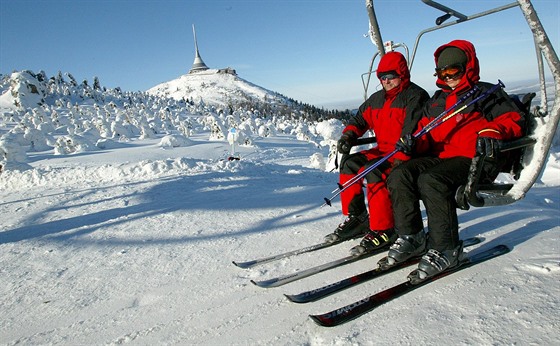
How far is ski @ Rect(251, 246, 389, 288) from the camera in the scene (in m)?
2.05

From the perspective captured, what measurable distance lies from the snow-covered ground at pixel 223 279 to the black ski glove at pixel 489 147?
2.29ft

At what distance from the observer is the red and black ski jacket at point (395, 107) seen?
2.54 metres

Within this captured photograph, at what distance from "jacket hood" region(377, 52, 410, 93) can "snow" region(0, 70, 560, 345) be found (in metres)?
1.30

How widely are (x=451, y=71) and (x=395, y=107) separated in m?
0.47

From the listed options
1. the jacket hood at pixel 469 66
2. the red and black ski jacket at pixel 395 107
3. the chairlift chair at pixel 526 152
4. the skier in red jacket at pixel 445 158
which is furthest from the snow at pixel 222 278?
the jacket hood at pixel 469 66

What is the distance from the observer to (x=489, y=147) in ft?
5.78

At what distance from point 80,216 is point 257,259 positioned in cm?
234

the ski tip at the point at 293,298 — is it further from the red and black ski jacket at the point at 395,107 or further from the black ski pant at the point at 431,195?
the red and black ski jacket at the point at 395,107

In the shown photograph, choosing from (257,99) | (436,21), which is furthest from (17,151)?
(257,99)

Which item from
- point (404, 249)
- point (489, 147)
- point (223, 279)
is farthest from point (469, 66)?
point (223, 279)

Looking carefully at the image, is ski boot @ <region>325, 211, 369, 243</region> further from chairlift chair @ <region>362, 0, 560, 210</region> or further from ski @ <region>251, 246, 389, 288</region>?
chairlift chair @ <region>362, 0, 560, 210</region>

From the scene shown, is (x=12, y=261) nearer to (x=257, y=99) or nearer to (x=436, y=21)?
(x=436, y=21)

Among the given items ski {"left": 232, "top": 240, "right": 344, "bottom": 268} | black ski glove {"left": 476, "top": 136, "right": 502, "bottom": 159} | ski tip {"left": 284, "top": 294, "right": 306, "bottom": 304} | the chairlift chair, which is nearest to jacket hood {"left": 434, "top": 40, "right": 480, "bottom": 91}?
the chairlift chair

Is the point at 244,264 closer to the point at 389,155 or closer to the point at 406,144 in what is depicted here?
the point at 389,155
